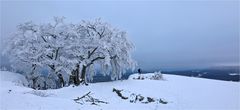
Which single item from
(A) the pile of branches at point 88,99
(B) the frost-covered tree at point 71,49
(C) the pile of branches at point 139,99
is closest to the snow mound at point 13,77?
(B) the frost-covered tree at point 71,49

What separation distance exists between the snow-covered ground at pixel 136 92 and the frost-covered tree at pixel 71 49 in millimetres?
3582

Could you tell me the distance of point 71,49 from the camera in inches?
1169

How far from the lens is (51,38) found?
101 ft

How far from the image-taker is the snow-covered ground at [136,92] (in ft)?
52.3

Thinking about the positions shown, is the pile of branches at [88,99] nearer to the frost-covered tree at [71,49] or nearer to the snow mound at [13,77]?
the frost-covered tree at [71,49]

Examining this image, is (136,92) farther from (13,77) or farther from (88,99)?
(13,77)

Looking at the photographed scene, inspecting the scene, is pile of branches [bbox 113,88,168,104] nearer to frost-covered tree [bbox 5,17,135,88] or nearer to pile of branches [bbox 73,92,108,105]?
pile of branches [bbox 73,92,108,105]

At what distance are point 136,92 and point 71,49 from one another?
9859mm

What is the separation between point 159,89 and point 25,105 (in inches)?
491

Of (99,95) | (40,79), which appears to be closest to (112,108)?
(99,95)

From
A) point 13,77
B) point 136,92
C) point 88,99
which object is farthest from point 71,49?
point 88,99

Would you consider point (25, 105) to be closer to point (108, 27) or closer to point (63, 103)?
point (63, 103)

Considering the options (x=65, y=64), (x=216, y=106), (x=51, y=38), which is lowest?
(x=216, y=106)

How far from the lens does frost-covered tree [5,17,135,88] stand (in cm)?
2844
